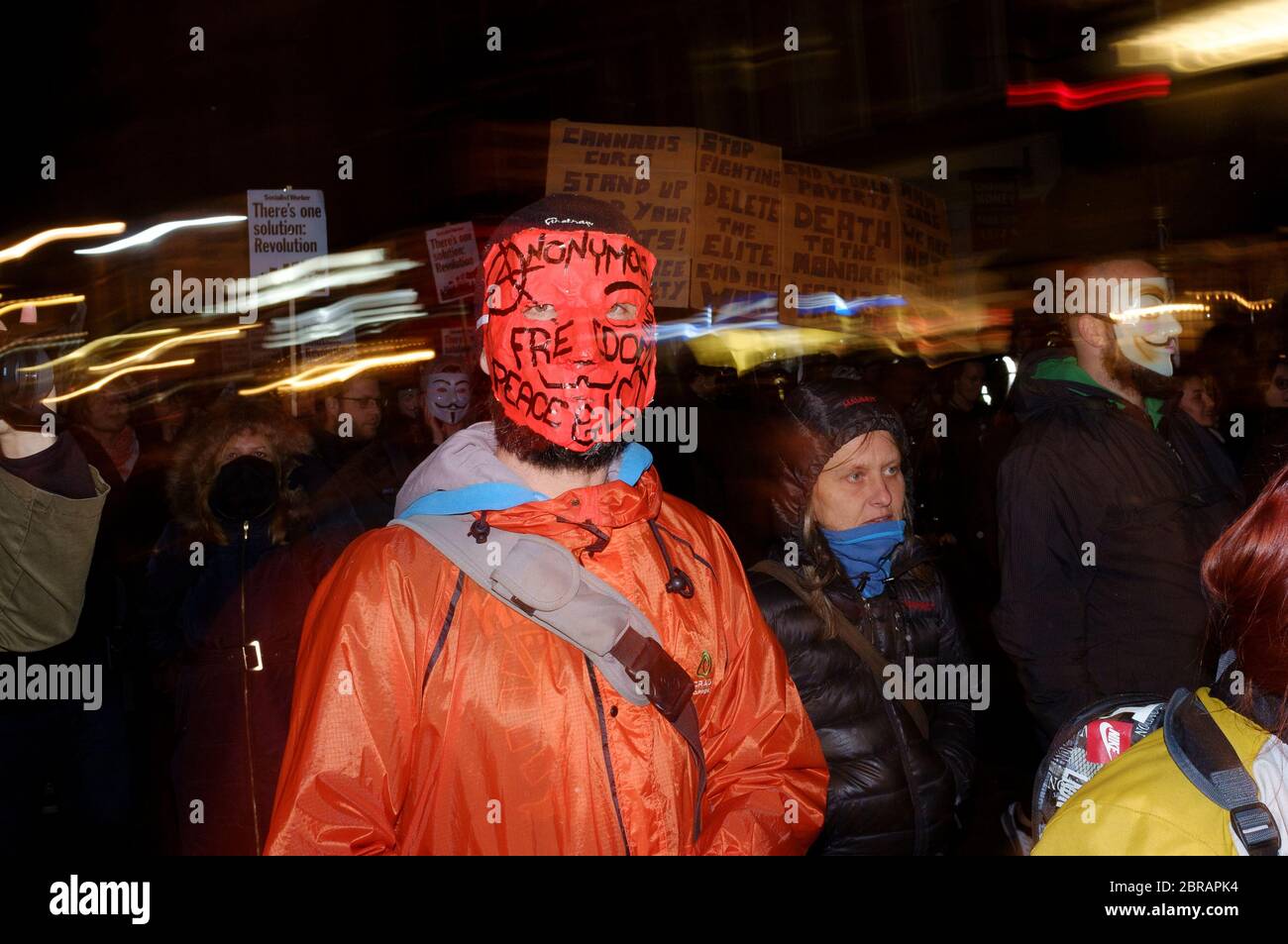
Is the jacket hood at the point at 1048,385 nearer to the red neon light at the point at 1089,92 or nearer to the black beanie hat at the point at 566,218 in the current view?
the black beanie hat at the point at 566,218

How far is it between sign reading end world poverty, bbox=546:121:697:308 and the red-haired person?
12.7ft

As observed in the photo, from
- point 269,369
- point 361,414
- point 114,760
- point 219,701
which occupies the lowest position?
point 114,760

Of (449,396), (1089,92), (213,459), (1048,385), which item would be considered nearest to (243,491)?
(213,459)

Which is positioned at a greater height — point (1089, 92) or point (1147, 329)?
point (1089, 92)

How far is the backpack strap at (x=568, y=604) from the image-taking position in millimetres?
1888

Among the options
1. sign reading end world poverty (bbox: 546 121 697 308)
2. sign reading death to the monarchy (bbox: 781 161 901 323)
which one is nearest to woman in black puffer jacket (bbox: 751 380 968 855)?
sign reading end world poverty (bbox: 546 121 697 308)

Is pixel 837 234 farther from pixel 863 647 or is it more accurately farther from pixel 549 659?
pixel 549 659

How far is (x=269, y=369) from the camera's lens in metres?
10.2

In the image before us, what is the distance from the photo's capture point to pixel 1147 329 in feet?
11.0

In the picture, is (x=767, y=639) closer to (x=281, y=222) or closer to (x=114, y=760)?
(x=114, y=760)

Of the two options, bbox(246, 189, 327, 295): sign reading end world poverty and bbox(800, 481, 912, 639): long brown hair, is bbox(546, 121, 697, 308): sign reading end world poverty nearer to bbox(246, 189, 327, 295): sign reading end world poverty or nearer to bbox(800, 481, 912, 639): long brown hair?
bbox(246, 189, 327, 295): sign reading end world poverty

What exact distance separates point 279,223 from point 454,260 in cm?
108
